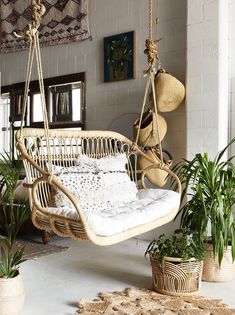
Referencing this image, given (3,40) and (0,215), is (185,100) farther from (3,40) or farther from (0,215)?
(3,40)

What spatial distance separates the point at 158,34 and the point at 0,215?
262 cm

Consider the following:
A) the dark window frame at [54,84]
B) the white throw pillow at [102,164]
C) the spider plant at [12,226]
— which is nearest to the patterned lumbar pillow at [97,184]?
the white throw pillow at [102,164]

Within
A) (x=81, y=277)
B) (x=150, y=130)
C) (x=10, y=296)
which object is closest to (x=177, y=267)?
(x=81, y=277)

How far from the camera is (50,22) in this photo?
534cm

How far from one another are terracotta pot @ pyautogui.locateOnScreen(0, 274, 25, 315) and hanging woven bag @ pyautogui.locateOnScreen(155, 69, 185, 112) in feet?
7.53

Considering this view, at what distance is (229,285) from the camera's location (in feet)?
10.2

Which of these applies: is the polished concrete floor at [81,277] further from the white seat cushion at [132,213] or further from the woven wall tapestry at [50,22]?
the woven wall tapestry at [50,22]

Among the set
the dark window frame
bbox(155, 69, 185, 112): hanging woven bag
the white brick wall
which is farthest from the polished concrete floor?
the dark window frame

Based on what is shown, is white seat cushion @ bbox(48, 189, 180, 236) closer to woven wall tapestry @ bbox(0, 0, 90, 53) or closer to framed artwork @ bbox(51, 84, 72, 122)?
framed artwork @ bbox(51, 84, 72, 122)

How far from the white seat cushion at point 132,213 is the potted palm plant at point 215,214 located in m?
0.26

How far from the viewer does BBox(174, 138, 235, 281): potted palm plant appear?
3061 millimetres

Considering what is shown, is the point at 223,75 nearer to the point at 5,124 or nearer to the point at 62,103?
the point at 62,103

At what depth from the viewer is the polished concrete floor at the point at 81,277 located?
278 centimetres

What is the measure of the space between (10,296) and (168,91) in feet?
7.96
